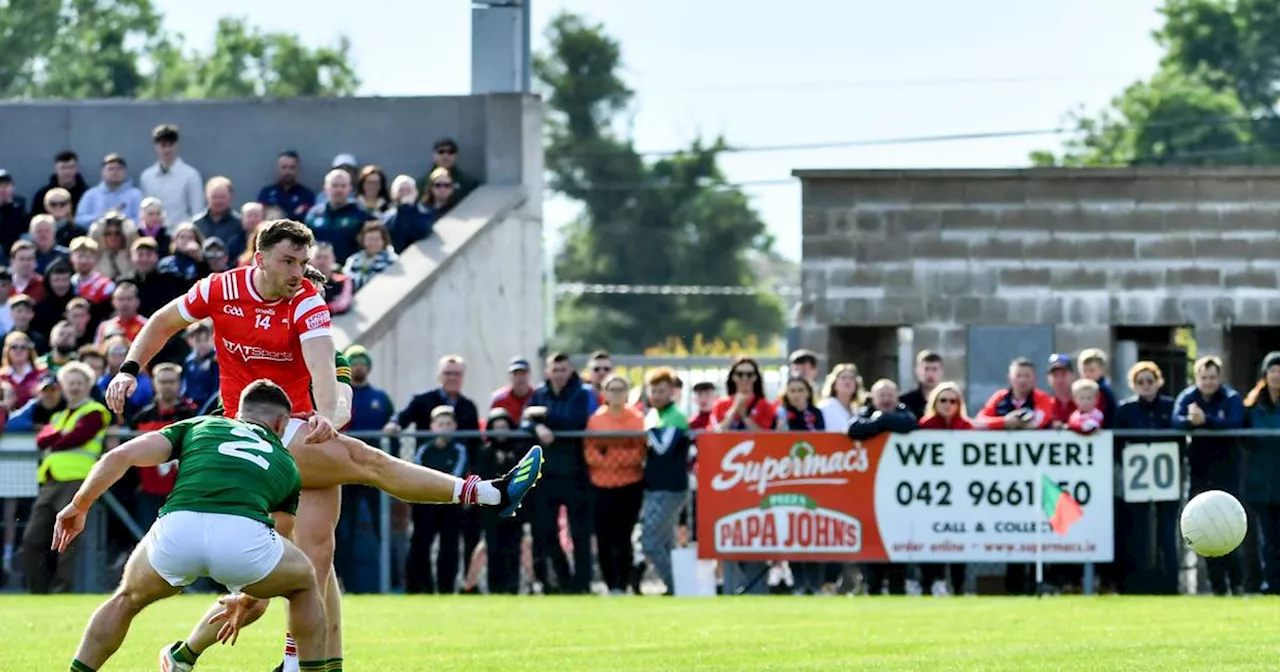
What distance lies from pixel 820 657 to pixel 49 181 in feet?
56.1

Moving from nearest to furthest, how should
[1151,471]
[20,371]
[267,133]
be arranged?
[1151,471]
[20,371]
[267,133]

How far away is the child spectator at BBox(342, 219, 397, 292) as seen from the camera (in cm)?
2444

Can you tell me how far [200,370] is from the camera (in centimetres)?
2123

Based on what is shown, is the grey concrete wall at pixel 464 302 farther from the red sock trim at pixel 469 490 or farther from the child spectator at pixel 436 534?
the red sock trim at pixel 469 490

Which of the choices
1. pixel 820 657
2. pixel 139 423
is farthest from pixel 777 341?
pixel 820 657

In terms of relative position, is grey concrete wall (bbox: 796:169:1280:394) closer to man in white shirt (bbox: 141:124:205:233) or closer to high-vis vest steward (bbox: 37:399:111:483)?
man in white shirt (bbox: 141:124:205:233)

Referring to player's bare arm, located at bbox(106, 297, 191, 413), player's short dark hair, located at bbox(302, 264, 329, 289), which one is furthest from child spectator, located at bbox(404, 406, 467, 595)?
player's bare arm, located at bbox(106, 297, 191, 413)

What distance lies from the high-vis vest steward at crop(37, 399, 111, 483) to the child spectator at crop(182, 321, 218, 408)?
0.81 metres

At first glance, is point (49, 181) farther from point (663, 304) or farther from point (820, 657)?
point (663, 304)

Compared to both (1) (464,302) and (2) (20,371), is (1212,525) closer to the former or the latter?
(2) (20,371)

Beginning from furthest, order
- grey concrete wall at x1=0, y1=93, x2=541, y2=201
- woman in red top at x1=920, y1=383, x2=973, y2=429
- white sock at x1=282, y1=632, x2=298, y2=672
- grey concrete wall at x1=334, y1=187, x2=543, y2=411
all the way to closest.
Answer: grey concrete wall at x1=0, y1=93, x2=541, y2=201, grey concrete wall at x1=334, y1=187, x2=543, y2=411, woman in red top at x1=920, y1=383, x2=973, y2=429, white sock at x1=282, y1=632, x2=298, y2=672

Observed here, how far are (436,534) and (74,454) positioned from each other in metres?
3.08

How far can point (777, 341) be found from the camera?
9788cm

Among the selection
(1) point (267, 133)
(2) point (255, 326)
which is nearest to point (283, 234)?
(2) point (255, 326)
